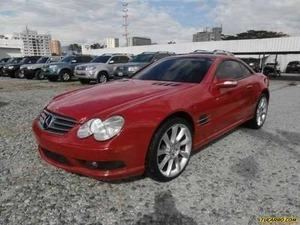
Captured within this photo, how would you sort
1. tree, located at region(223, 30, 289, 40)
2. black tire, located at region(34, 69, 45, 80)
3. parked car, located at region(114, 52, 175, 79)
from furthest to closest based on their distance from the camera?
tree, located at region(223, 30, 289, 40), black tire, located at region(34, 69, 45, 80), parked car, located at region(114, 52, 175, 79)

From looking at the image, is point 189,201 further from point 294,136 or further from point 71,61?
point 71,61

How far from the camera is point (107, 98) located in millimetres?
3793

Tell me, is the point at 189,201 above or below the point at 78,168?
below

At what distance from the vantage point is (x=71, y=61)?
19328mm

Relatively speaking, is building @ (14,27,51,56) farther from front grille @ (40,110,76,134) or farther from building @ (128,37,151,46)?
front grille @ (40,110,76,134)

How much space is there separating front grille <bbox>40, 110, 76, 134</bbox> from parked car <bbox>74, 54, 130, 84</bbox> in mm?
12783

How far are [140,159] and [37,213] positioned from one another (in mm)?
1139

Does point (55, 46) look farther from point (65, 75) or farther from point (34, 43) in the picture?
point (65, 75)

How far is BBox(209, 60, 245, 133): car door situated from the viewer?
14.9ft

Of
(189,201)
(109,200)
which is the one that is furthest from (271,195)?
(109,200)

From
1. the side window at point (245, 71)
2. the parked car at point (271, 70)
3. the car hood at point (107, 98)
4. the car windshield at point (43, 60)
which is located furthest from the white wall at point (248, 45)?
the car hood at point (107, 98)

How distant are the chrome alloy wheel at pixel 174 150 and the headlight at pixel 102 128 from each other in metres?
0.60

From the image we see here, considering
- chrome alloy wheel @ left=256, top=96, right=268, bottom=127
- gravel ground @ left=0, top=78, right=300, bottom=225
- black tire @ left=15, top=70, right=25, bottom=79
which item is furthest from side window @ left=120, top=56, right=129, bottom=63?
gravel ground @ left=0, top=78, right=300, bottom=225

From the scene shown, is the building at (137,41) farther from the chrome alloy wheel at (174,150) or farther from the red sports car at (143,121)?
the chrome alloy wheel at (174,150)
